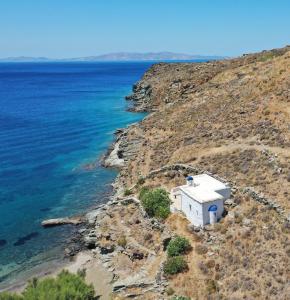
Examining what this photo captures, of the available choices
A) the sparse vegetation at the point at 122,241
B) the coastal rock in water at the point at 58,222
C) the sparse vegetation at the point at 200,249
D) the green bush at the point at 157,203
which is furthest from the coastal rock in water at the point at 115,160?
the sparse vegetation at the point at 200,249

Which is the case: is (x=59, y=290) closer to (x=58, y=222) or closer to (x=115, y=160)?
(x=58, y=222)

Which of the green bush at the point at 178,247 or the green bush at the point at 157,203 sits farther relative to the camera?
A: the green bush at the point at 157,203

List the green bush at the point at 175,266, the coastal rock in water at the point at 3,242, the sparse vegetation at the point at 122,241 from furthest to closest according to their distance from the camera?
the coastal rock in water at the point at 3,242 < the sparse vegetation at the point at 122,241 < the green bush at the point at 175,266

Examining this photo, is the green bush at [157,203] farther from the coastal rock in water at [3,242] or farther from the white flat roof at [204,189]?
the coastal rock in water at [3,242]

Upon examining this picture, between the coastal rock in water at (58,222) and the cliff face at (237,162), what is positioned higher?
the cliff face at (237,162)

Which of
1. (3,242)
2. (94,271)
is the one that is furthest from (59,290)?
(3,242)

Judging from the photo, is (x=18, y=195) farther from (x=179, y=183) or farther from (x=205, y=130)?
(x=205, y=130)

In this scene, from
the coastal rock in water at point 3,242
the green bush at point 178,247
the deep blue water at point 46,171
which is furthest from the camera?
the deep blue water at point 46,171
